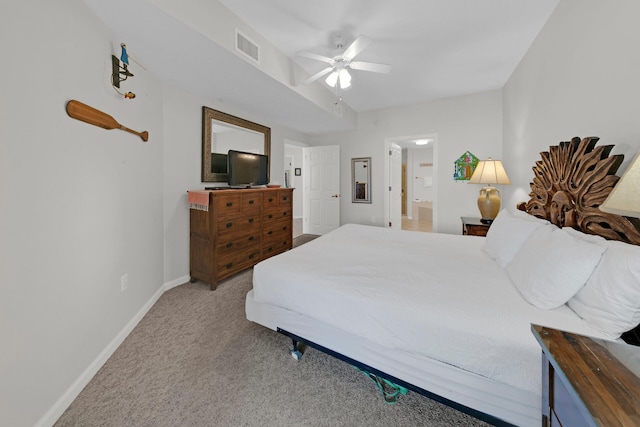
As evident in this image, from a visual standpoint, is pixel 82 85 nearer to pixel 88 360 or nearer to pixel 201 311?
pixel 88 360

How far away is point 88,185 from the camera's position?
59.8 inches

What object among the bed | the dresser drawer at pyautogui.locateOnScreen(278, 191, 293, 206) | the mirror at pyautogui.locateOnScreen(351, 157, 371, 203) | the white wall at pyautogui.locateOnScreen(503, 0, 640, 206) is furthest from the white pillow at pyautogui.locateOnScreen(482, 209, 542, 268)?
the mirror at pyautogui.locateOnScreen(351, 157, 371, 203)

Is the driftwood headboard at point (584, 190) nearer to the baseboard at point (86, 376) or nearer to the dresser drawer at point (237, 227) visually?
the baseboard at point (86, 376)

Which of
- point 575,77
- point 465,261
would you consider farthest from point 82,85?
point 575,77

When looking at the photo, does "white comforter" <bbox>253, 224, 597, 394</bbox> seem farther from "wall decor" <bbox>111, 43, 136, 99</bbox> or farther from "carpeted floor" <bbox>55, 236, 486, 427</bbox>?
"wall decor" <bbox>111, 43, 136, 99</bbox>

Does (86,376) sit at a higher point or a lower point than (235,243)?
lower

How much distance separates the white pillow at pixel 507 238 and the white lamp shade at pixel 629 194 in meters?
1.02

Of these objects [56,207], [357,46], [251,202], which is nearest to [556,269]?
[357,46]

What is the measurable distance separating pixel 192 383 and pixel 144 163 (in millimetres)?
1895

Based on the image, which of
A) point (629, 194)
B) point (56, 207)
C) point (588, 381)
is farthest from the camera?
point (56, 207)

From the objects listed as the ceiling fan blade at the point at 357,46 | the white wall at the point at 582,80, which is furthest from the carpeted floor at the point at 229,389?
the ceiling fan blade at the point at 357,46

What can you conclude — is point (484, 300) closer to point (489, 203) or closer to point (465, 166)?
point (489, 203)

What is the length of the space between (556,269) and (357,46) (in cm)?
212

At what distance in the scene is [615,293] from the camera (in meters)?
0.92
